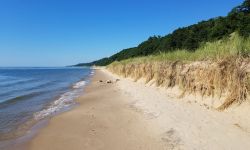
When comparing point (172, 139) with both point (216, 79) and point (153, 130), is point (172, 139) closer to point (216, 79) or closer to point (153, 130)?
point (153, 130)

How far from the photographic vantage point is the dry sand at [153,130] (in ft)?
19.2

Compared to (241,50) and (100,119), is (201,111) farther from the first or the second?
(100,119)

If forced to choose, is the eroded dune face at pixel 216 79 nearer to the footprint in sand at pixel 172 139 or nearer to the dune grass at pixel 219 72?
the dune grass at pixel 219 72

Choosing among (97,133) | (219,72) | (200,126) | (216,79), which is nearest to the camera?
(200,126)

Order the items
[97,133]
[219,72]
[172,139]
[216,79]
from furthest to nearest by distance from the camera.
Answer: [216,79]
[219,72]
[97,133]
[172,139]

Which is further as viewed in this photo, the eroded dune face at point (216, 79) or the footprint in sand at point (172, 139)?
the eroded dune face at point (216, 79)

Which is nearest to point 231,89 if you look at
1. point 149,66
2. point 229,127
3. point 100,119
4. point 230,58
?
point 230,58

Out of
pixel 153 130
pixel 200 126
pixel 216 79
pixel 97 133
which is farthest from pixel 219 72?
pixel 97 133

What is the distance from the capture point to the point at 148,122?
26.2 feet

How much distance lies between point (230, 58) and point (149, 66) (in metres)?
10.2

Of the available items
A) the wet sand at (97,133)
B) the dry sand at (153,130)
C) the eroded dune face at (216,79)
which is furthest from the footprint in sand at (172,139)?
the eroded dune face at (216,79)

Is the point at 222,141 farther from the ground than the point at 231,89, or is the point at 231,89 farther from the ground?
the point at 231,89

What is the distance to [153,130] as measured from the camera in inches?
280

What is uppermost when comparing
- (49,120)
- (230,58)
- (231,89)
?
(230,58)
